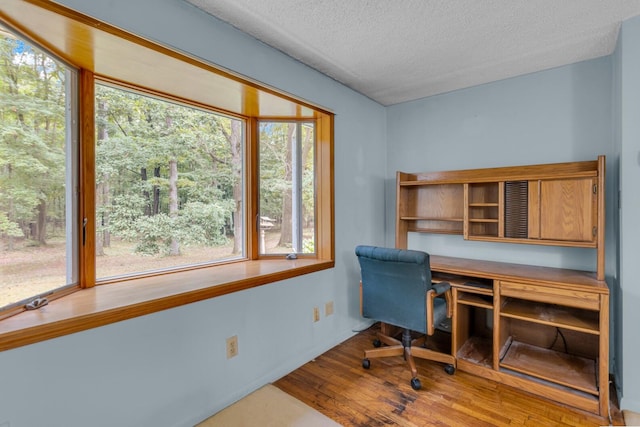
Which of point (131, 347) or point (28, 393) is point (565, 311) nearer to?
point (131, 347)

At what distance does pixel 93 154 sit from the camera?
174cm

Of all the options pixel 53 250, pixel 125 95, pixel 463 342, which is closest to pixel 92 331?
pixel 53 250

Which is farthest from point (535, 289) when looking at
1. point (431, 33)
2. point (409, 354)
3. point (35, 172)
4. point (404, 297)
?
point (35, 172)

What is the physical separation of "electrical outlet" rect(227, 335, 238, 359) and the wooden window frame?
1.01 ft

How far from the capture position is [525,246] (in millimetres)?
2523

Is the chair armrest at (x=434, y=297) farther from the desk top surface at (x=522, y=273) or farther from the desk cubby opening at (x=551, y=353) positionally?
the desk cubby opening at (x=551, y=353)

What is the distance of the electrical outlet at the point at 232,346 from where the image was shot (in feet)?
6.24

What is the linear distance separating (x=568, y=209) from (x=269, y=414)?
239 centimetres

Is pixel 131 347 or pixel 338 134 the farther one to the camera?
pixel 338 134

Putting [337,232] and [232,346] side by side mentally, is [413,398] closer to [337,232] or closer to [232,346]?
[232,346]

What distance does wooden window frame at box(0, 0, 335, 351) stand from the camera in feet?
4.26

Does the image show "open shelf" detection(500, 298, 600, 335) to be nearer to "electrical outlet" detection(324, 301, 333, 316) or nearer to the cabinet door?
the cabinet door

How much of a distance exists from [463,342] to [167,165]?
2.65 metres

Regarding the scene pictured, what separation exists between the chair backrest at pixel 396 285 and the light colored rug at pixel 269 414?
31.5 inches
